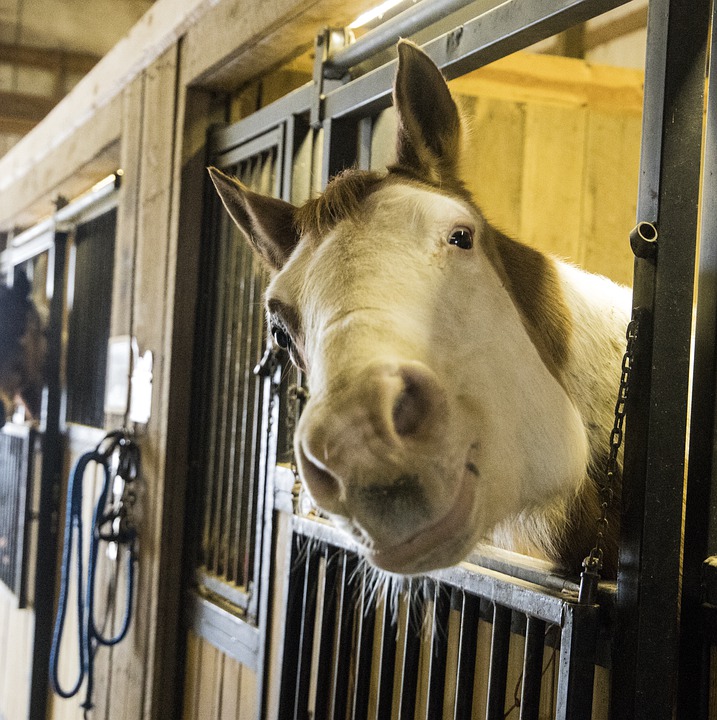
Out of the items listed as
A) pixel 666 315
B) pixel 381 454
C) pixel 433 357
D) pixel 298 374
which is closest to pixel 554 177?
pixel 298 374

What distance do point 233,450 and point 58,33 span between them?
17.5ft

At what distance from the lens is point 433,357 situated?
1.11 metres

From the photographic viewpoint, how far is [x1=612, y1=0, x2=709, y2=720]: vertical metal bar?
1117mm

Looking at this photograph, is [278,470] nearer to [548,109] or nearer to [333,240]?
[333,240]

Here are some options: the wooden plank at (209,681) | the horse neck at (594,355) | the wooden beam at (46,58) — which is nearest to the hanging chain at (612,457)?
the horse neck at (594,355)

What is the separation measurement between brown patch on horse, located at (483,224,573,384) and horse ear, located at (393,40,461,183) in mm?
146

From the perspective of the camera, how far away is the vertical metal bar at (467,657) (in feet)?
4.43

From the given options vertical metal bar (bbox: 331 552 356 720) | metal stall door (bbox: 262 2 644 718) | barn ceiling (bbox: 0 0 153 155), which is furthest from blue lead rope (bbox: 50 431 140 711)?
barn ceiling (bbox: 0 0 153 155)

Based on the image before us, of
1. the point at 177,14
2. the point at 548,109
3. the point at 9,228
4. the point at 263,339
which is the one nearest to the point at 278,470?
the point at 263,339

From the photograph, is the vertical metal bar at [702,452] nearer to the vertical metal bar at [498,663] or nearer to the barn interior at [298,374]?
the barn interior at [298,374]

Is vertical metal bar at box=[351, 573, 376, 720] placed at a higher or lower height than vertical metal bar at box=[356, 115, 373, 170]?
lower

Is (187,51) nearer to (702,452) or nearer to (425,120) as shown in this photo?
(425,120)

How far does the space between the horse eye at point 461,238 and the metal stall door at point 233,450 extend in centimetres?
92

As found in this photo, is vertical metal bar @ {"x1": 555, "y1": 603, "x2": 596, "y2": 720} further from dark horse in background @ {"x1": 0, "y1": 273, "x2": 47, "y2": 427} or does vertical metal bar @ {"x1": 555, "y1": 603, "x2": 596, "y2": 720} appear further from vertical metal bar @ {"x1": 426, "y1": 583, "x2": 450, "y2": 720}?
dark horse in background @ {"x1": 0, "y1": 273, "x2": 47, "y2": 427}
